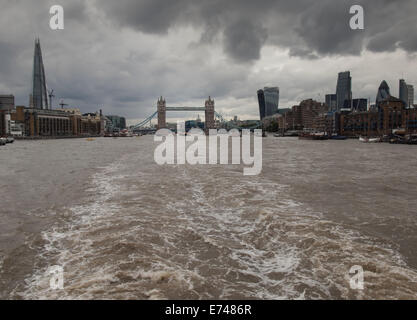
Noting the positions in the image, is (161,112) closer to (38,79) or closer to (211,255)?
(38,79)

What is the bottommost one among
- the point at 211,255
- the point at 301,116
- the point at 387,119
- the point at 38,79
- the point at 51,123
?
the point at 211,255

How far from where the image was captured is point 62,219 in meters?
6.21

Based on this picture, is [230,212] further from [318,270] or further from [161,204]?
[318,270]

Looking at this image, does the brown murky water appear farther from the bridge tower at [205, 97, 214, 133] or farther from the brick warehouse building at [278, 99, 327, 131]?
the brick warehouse building at [278, 99, 327, 131]

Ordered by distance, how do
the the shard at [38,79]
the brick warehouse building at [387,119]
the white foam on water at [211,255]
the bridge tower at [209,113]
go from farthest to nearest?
the bridge tower at [209,113], the the shard at [38,79], the brick warehouse building at [387,119], the white foam on water at [211,255]

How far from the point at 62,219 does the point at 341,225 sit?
578 cm

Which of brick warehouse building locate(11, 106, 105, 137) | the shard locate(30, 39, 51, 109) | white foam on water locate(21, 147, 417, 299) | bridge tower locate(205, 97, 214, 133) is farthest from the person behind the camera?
bridge tower locate(205, 97, 214, 133)

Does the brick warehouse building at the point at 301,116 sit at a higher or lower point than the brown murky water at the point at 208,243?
higher

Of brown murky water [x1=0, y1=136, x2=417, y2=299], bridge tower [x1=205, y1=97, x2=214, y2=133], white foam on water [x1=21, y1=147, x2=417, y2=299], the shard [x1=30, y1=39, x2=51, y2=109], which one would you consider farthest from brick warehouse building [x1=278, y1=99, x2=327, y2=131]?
white foam on water [x1=21, y1=147, x2=417, y2=299]

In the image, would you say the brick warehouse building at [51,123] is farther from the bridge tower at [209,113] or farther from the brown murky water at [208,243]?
the brown murky water at [208,243]

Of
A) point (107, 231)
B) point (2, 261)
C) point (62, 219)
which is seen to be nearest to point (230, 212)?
point (107, 231)

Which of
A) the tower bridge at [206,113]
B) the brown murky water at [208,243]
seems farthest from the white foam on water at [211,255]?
the tower bridge at [206,113]

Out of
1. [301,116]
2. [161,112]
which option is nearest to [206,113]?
[161,112]
